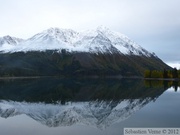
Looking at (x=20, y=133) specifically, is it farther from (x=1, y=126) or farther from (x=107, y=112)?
(x=107, y=112)

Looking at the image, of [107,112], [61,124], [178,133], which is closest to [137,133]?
[178,133]

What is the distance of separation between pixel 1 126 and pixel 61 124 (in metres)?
7.87

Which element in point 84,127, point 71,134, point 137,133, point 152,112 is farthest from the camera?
point 152,112

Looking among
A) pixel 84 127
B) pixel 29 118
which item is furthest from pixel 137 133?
pixel 29 118

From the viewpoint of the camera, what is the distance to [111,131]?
36.9 m

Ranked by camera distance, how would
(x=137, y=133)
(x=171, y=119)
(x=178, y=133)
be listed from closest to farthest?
(x=137, y=133) → (x=178, y=133) → (x=171, y=119)

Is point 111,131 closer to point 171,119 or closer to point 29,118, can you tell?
point 171,119

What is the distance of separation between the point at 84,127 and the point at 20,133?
8317 millimetres

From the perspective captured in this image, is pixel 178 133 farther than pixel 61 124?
No

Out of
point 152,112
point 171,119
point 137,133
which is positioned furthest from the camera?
point 152,112

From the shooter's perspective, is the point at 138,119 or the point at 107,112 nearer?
the point at 138,119

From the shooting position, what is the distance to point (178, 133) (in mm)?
31328

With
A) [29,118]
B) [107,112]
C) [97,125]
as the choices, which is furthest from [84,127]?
[107,112]

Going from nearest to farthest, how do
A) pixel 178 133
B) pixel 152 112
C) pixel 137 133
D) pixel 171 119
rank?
1. pixel 137 133
2. pixel 178 133
3. pixel 171 119
4. pixel 152 112
